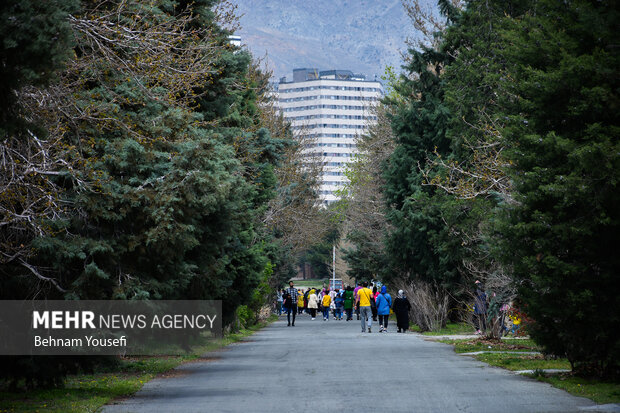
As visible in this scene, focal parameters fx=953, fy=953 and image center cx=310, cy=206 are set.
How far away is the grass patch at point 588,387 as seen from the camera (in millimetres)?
12883

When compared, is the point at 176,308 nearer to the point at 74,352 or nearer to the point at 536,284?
the point at 74,352

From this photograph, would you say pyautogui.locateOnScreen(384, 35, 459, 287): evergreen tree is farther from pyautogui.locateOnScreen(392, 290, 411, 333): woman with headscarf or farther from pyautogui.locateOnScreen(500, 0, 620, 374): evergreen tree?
pyautogui.locateOnScreen(500, 0, 620, 374): evergreen tree

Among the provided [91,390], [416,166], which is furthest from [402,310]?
[91,390]

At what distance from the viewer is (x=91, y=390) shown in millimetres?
14672

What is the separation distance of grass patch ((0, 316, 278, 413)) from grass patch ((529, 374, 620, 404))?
21.5ft

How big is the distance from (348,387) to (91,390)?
3.96 metres

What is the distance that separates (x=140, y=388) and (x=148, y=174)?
11.1 ft

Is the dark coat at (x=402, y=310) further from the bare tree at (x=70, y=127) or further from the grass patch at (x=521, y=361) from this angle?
the bare tree at (x=70, y=127)

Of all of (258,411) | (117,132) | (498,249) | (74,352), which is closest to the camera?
(258,411)

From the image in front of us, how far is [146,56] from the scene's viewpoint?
45.9ft

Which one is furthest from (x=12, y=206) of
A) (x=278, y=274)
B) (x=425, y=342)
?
(x=278, y=274)

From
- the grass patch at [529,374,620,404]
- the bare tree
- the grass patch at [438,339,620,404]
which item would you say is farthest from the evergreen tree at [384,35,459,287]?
the bare tree

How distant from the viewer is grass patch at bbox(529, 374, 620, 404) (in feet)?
42.3

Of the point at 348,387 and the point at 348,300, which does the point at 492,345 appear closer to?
the point at 348,387
